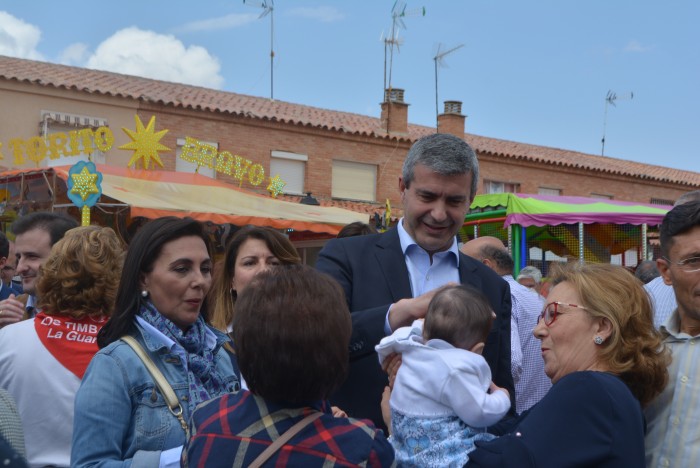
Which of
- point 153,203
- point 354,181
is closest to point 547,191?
point 354,181

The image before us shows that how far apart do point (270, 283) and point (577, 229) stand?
→ 10.9m

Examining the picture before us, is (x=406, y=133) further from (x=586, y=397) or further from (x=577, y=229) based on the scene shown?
(x=586, y=397)

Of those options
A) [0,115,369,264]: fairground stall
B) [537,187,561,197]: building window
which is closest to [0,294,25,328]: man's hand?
[0,115,369,264]: fairground stall

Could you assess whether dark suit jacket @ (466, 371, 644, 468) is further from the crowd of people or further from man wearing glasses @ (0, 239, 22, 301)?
man wearing glasses @ (0, 239, 22, 301)

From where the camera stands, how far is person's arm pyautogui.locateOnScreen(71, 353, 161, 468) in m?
2.26

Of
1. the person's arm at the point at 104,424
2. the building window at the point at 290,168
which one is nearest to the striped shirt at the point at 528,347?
the person's arm at the point at 104,424

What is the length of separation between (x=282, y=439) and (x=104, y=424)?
69cm

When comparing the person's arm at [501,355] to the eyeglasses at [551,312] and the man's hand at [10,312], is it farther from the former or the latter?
the man's hand at [10,312]

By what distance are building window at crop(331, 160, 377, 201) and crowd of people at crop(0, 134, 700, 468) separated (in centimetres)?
2150

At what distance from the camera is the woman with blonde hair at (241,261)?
4309mm

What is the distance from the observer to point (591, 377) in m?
2.25

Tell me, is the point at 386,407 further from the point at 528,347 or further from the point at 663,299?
the point at 528,347

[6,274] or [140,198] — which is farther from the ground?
[140,198]

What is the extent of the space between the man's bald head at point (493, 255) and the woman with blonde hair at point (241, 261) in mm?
2050
